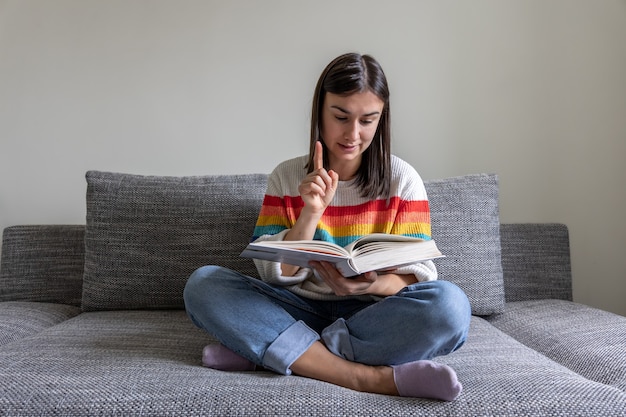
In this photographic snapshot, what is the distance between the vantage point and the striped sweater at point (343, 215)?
1.53 m

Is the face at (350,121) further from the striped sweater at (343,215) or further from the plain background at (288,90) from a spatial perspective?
the plain background at (288,90)

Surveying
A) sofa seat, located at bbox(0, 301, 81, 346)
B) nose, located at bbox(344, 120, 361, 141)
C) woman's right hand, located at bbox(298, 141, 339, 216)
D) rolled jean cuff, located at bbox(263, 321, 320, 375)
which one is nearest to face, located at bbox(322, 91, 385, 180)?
nose, located at bbox(344, 120, 361, 141)

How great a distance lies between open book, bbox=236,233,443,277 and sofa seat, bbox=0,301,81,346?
0.77 metres

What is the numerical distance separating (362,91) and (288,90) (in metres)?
0.80

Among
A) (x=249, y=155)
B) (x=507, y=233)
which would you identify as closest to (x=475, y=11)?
(x=507, y=233)

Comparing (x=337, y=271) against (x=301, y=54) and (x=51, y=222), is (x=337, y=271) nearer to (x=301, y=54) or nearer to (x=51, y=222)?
(x=301, y=54)

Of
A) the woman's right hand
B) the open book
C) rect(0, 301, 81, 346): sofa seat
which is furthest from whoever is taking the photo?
rect(0, 301, 81, 346): sofa seat

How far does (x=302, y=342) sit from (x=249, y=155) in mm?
1110

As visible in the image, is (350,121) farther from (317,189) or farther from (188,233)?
(188,233)

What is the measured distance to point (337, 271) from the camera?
50.7 inches

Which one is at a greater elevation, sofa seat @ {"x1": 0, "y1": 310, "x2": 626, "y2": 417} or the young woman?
the young woman

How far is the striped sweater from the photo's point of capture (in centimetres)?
153

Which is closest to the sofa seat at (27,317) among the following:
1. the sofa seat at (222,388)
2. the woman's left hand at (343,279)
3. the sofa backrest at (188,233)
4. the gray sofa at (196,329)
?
the gray sofa at (196,329)

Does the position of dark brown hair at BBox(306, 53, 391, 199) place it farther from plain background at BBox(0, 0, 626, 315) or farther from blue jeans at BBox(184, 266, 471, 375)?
plain background at BBox(0, 0, 626, 315)
